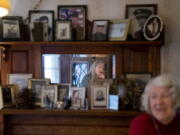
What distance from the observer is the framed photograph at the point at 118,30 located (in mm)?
2955

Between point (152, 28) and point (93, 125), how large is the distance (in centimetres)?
113

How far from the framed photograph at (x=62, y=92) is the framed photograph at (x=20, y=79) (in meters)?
0.36

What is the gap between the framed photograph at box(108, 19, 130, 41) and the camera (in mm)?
2955

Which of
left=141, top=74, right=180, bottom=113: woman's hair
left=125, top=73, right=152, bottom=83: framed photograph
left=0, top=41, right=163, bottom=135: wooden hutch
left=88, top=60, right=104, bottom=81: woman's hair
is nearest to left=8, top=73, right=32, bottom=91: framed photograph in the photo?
left=0, top=41, right=163, bottom=135: wooden hutch

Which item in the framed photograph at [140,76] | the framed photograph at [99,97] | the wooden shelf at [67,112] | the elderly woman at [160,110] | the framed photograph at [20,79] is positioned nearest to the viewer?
the elderly woman at [160,110]

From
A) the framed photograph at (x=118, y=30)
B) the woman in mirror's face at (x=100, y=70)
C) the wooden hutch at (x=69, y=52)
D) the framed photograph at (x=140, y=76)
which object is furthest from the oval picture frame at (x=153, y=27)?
the woman in mirror's face at (x=100, y=70)

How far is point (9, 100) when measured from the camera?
3068 mm

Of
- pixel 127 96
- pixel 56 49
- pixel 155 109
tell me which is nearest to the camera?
pixel 155 109

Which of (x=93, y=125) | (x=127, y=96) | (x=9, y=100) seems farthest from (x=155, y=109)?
(x=9, y=100)

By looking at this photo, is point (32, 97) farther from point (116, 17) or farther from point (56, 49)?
point (116, 17)

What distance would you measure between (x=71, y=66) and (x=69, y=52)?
15 centimetres

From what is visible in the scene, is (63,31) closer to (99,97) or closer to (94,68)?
(94,68)

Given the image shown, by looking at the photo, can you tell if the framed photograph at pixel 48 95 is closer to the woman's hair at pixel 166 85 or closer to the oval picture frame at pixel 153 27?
the oval picture frame at pixel 153 27

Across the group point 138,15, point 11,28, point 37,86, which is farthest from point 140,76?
point 11,28
